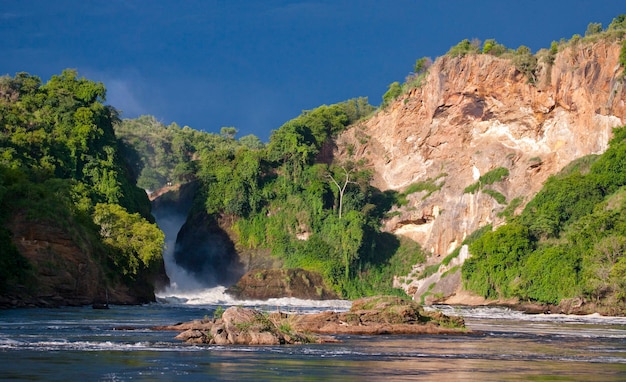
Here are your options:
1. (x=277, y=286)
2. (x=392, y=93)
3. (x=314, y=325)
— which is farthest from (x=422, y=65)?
(x=314, y=325)

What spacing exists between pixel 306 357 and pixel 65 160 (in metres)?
71.5

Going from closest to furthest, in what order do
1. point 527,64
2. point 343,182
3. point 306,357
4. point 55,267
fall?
point 306,357
point 55,267
point 527,64
point 343,182

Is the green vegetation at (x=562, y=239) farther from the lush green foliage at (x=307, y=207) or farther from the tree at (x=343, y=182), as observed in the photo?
the tree at (x=343, y=182)

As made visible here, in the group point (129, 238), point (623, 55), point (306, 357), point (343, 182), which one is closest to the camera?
point (306, 357)

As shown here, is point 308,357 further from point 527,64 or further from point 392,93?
point 392,93

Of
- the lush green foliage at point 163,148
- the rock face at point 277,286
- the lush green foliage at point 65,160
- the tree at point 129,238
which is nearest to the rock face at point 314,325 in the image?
the lush green foliage at point 65,160

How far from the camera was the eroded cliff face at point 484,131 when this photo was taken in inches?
3629

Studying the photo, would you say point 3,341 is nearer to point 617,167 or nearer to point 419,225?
point 617,167

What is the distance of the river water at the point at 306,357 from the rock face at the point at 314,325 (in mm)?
1030

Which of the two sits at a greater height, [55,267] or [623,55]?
[623,55]

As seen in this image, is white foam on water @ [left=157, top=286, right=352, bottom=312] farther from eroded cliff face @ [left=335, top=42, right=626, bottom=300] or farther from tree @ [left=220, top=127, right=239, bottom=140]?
tree @ [left=220, top=127, right=239, bottom=140]

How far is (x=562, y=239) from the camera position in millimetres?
81562

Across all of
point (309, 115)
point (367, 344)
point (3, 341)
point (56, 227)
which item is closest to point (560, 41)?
point (309, 115)

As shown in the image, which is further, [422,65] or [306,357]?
[422,65]
